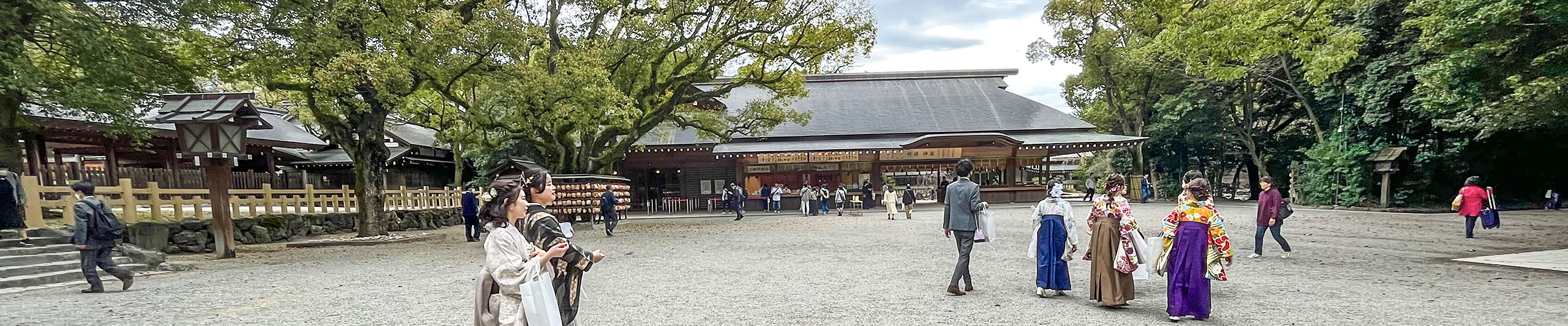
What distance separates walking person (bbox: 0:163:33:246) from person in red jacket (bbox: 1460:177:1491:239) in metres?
18.8

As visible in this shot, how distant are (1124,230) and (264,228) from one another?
14.3 metres

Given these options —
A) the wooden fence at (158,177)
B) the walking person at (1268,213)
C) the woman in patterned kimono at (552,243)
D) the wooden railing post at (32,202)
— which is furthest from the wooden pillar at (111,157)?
the walking person at (1268,213)

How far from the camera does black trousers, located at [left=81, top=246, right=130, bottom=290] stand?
6758 millimetres

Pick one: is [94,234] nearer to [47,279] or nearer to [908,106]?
[47,279]

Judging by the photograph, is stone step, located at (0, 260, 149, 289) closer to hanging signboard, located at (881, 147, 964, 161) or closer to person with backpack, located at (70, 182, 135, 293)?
person with backpack, located at (70, 182, 135, 293)

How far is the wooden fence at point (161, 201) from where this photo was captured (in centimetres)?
912

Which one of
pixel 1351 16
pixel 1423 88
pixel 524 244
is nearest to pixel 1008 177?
pixel 1351 16

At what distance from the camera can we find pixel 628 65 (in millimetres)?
15859

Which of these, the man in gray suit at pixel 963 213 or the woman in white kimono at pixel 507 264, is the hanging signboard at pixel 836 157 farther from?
the woman in white kimono at pixel 507 264

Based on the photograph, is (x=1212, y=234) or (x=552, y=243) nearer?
(x=552, y=243)

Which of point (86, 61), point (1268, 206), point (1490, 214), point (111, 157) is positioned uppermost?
point (86, 61)

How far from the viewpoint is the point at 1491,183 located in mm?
18438

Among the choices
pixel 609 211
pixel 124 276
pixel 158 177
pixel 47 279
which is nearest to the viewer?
pixel 124 276

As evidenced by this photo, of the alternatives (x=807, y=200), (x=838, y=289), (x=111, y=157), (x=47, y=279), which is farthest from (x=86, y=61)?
(x=807, y=200)
